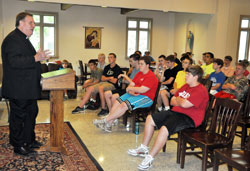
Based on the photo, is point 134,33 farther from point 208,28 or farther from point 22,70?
point 22,70

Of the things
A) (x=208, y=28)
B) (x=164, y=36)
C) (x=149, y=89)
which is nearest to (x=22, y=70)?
(x=149, y=89)

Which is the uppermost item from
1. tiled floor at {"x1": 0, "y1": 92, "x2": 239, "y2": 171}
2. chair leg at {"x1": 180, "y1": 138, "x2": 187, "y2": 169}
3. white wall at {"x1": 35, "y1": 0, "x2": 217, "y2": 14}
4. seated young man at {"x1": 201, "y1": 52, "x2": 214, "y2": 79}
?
white wall at {"x1": 35, "y1": 0, "x2": 217, "y2": 14}

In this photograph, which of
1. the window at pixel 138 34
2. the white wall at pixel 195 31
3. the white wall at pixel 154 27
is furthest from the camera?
the window at pixel 138 34

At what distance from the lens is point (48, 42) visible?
10.0 metres

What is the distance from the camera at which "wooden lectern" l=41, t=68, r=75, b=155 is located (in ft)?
9.14

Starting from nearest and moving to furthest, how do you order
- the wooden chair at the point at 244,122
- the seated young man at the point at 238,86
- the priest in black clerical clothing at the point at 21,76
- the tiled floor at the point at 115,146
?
the priest in black clerical clothing at the point at 21,76 → the tiled floor at the point at 115,146 → the wooden chair at the point at 244,122 → the seated young man at the point at 238,86

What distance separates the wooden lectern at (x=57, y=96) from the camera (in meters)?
2.79

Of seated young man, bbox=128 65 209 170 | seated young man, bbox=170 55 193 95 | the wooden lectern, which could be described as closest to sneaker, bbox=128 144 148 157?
seated young man, bbox=128 65 209 170

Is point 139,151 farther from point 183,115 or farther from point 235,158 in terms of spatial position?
point 235,158

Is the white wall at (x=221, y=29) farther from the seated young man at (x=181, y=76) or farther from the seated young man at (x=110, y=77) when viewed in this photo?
the seated young man at (x=110, y=77)

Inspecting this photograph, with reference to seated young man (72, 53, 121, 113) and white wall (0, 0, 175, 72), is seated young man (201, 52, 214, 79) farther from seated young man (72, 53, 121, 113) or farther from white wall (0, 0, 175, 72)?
white wall (0, 0, 175, 72)

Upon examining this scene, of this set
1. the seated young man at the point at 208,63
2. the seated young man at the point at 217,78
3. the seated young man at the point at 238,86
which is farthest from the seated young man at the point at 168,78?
the seated young man at the point at 208,63

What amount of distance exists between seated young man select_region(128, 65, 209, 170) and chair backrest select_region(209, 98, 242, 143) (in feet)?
0.48

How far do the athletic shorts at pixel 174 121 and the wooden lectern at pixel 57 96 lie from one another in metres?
1.06
